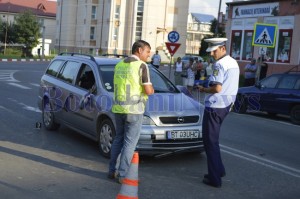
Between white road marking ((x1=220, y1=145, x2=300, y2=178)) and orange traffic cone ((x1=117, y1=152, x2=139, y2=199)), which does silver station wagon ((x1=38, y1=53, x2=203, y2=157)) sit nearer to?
white road marking ((x1=220, y1=145, x2=300, y2=178))

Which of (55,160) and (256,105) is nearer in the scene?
(55,160)

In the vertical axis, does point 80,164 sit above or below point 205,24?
below

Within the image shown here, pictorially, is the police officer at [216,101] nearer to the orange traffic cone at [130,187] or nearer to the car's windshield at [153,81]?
the orange traffic cone at [130,187]

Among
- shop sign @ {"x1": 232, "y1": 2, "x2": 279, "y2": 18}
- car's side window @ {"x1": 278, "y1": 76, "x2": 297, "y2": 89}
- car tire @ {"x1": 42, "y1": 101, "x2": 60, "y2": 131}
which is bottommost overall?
car tire @ {"x1": 42, "y1": 101, "x2": 60, "y2": 131}

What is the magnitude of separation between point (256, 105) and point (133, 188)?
10.8m

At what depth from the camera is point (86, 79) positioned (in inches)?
322

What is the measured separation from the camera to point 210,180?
6.06 meters

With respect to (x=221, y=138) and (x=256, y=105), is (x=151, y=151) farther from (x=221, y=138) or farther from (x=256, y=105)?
(x=256, y=105)

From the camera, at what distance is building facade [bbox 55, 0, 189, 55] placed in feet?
206

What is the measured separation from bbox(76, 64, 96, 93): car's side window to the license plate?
1667mm

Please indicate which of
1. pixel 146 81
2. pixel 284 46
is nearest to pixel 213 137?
pixel 146 81

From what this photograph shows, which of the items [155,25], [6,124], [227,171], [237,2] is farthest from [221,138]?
[155,25]

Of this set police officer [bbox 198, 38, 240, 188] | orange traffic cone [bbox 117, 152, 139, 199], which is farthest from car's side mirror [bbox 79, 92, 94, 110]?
orange traffic cone [bbox 117, 152, 139, 199]

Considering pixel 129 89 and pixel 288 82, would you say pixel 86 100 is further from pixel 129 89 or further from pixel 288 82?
pixel 288 82
